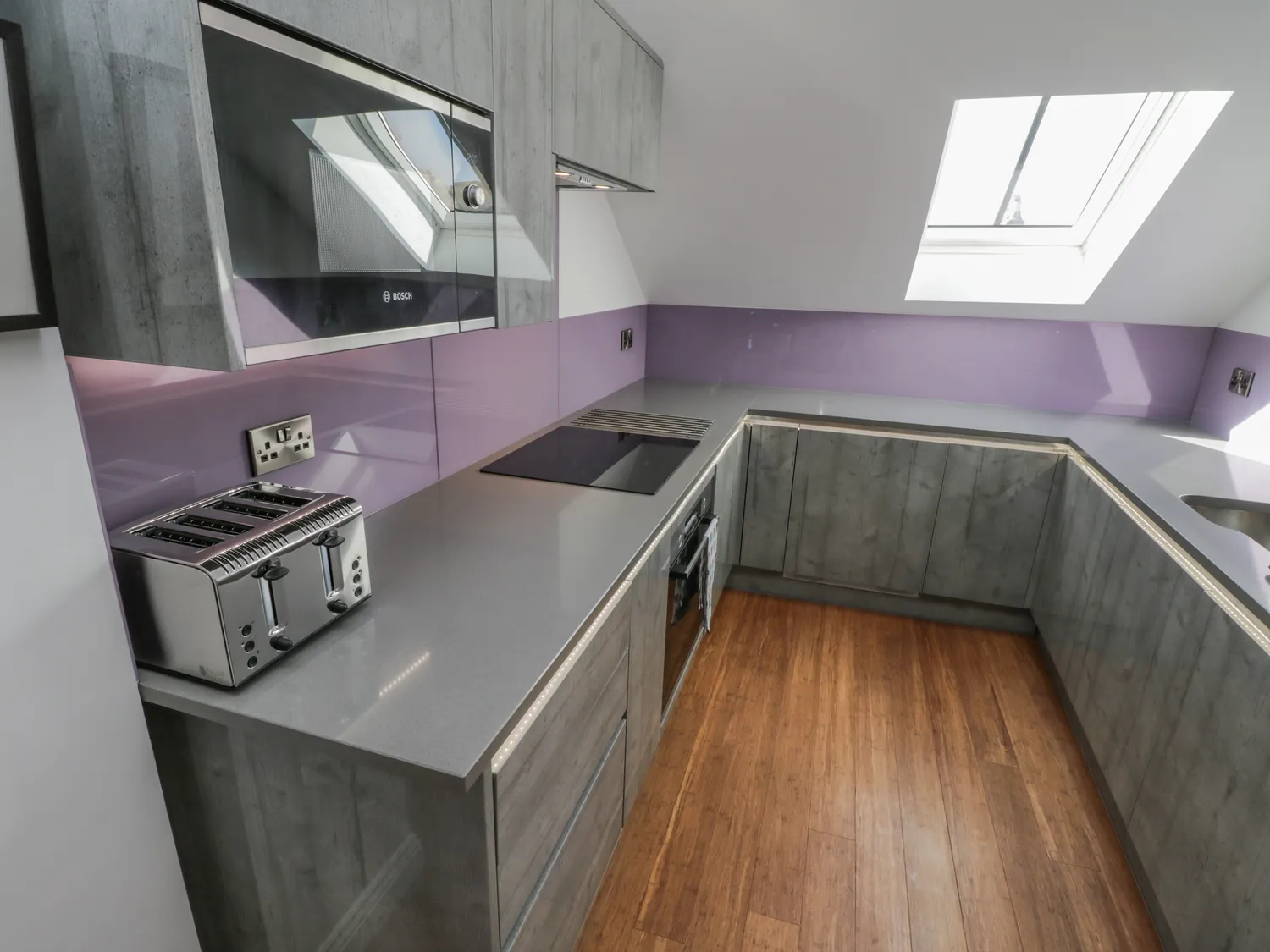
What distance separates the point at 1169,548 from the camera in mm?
1875

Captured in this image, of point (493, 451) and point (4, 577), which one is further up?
point (4, 577)

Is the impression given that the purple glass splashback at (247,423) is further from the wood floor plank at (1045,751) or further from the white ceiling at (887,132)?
the wood floor plank at (1045,751)

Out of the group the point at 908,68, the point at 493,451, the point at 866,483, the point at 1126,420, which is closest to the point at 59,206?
the point at 493,451

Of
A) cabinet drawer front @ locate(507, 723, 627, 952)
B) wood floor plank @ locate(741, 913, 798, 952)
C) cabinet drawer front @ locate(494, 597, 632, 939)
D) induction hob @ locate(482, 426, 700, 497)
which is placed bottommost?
wood floor plank @ locate(741, 913, 798, 952)

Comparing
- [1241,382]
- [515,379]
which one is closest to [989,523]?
[1241,382]

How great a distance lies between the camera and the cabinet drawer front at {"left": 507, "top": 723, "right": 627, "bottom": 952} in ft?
4.25

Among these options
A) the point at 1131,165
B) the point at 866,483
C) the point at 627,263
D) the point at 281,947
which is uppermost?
the point at 1131,165

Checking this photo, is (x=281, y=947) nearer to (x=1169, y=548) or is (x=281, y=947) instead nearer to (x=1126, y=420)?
(x=1169, y=548)

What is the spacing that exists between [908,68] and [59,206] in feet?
7.12

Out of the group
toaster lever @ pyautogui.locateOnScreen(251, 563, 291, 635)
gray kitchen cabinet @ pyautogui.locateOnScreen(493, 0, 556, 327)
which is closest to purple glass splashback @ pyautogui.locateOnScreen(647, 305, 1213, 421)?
gray kitchen cabinet @ pyautogui.locateOnScreen(493, 0, 556, 327)

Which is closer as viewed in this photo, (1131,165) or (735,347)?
(1131,165)

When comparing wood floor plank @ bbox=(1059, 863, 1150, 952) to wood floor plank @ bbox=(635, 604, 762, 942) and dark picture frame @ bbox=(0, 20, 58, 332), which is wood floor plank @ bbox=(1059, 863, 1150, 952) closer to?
wood floor plank @ bbox=(635, 604, 762, 942)

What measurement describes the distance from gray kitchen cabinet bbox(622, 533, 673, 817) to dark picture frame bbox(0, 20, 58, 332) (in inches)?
44.4


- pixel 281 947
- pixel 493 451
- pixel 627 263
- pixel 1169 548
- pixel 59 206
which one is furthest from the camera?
pixel 627 263
